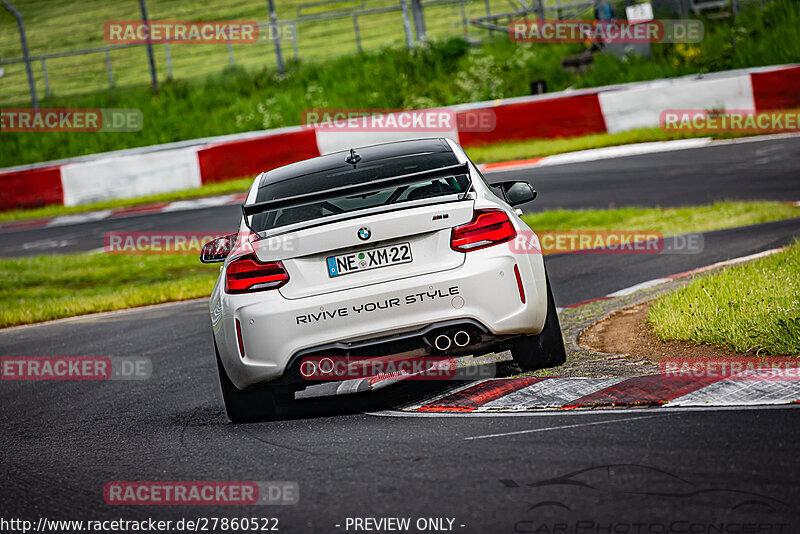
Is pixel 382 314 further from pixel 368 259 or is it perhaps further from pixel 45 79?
pixel 45 79

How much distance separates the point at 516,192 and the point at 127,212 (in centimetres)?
1616

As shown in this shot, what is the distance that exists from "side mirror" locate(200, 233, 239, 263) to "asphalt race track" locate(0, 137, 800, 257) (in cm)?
889

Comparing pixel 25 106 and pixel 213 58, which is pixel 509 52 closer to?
pixel 213 58

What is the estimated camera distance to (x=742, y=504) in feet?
13.4

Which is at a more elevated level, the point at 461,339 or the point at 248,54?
A: the point at 248,54

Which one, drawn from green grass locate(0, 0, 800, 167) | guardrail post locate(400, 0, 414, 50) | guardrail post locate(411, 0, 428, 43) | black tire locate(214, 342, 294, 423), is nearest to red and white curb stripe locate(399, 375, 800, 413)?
black tire locate(214, 342, 294, 423)

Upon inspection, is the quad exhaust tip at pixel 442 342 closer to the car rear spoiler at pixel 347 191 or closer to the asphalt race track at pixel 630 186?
the car rear spoiler at pixel 347 191

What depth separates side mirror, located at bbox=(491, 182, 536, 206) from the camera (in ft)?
23.5

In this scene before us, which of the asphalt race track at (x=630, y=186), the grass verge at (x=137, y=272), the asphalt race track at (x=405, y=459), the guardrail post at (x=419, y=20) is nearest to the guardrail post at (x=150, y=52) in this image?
the guardrail post at (x=419, y=20)

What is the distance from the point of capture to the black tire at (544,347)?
6.46 metres

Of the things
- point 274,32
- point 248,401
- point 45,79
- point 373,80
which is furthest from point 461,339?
point 45,79

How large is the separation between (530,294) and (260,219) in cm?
163

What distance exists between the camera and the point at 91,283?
50.8ft

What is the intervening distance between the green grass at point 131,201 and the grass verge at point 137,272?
537 cm
